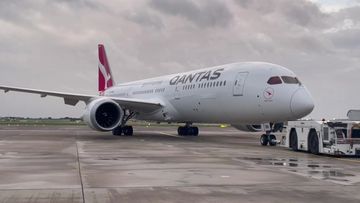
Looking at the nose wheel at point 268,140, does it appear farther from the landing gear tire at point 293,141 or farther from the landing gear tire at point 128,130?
the landing gear tire at point 128,130

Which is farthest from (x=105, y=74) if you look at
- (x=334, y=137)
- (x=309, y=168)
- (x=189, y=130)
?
(x=309, y=168)

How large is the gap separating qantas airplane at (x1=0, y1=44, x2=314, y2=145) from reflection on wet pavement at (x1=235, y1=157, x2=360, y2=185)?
18.0 ft

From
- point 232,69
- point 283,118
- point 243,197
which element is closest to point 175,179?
point 243,197

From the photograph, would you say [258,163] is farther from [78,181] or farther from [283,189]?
[78,181]

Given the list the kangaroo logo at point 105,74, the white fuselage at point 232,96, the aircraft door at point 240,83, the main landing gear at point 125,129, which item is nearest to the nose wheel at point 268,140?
the white fuselage at point 232,96

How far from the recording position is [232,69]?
70.3ft

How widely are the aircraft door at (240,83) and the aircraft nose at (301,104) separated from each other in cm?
259

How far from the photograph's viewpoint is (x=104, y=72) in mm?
39000

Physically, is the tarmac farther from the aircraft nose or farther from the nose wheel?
the nose wheel

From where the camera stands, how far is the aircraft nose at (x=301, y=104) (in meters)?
17.7

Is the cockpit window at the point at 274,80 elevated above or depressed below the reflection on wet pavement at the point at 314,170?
above

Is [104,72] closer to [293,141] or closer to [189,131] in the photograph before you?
[189,131]

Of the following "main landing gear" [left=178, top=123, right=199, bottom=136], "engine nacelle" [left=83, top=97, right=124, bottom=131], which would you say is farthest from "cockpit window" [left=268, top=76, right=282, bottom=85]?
"main landing gear" [left=178, top=123, right=199, bottom=136]

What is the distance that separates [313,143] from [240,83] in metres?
5.07
